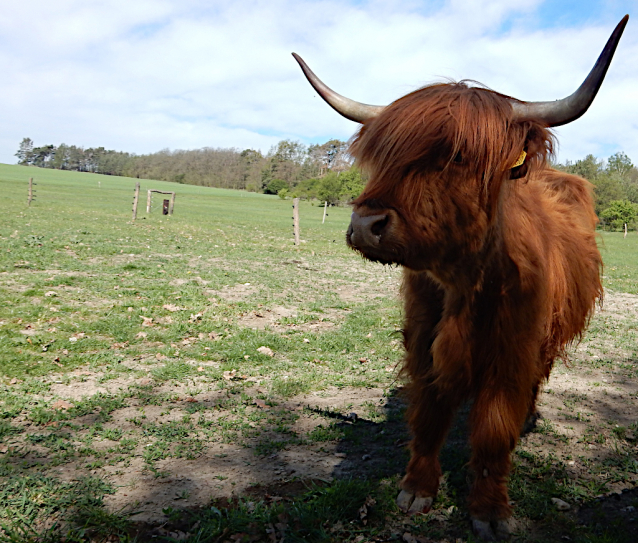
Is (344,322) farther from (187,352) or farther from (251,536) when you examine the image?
(251,536)

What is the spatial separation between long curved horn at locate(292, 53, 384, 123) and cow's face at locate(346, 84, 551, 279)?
39 cm

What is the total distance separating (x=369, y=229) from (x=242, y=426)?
95.1 inches

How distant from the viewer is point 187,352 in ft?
18.5

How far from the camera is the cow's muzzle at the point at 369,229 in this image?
2207mm

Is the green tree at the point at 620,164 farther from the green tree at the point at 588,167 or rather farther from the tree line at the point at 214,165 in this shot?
the tree line at the point at 214,165

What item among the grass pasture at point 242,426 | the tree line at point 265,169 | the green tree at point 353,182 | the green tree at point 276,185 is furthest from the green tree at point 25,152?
the grass pasture at point 242,426

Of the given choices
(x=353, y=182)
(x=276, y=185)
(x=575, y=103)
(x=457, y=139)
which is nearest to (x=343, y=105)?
(x=457, y=139)

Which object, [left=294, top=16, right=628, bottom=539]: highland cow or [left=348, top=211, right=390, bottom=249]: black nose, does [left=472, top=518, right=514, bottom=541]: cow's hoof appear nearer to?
[left=294, top=16, right=628, bottom=539]: highland cow

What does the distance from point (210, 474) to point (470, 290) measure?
6.69 ft

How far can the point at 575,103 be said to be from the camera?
7.05 ft

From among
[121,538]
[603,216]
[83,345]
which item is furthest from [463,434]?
[603,216]

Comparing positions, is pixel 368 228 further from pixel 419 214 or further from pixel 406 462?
pixel 406 462

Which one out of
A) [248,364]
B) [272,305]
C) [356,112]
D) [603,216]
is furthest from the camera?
[603,216]

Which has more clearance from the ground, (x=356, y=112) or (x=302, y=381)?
(x=356, y=112)
